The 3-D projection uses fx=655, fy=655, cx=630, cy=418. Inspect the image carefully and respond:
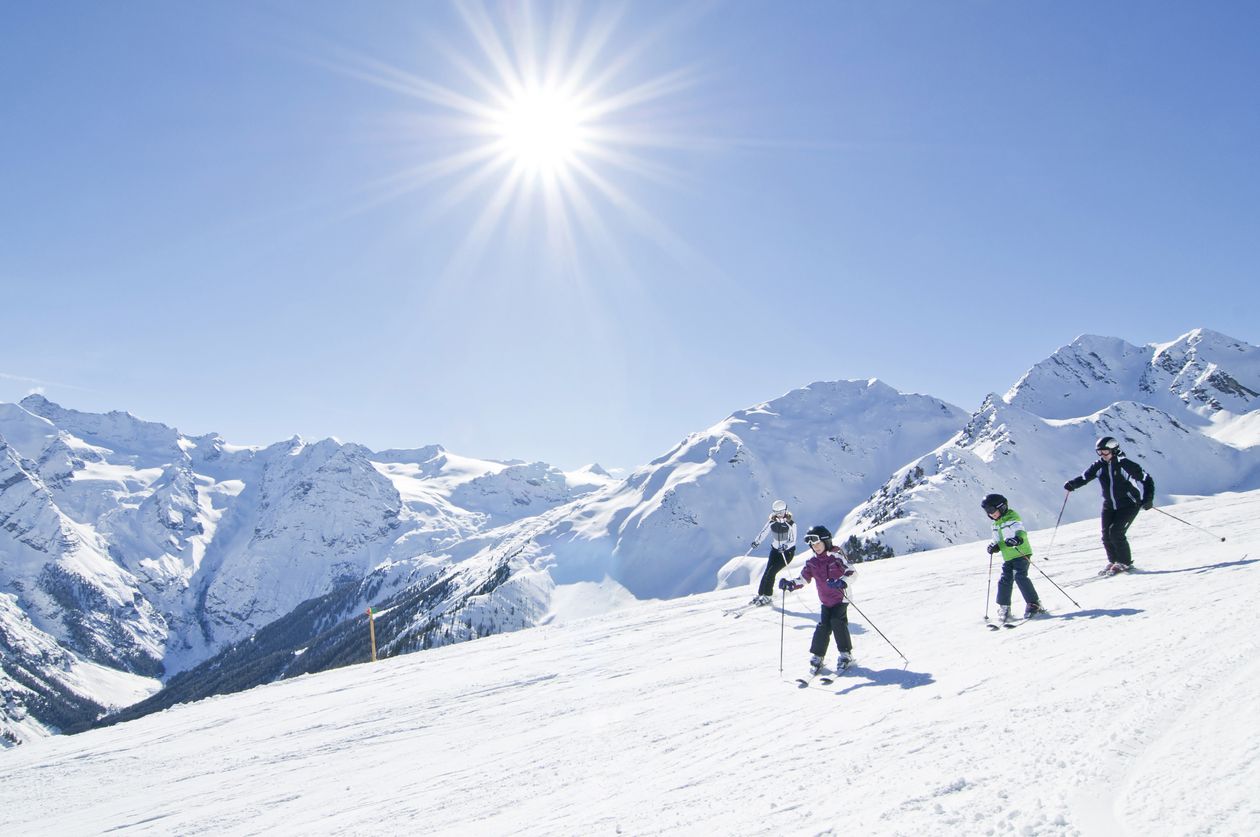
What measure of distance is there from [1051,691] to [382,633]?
210 meters

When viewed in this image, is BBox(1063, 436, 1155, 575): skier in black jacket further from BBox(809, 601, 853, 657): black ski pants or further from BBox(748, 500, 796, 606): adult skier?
BBox(809, 601, 853, 657): black ski pants

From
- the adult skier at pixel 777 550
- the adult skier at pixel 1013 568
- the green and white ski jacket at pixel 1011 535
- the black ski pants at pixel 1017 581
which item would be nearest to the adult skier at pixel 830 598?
the adult skier at pixel 1013 568

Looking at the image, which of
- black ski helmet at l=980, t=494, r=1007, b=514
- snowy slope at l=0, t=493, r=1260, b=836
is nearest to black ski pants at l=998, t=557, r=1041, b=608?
snowy slope at l=0, t=493, r=1260, b=836

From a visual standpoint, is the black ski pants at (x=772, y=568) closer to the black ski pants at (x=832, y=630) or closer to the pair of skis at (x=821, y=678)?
the black ski pants at (x=832, y=630)

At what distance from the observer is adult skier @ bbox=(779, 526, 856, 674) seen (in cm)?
944

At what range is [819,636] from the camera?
9609 millimetres

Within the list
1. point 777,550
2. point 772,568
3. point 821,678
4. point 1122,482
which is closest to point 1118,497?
point 1122,482

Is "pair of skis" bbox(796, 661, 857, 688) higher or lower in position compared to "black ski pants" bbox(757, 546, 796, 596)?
lower

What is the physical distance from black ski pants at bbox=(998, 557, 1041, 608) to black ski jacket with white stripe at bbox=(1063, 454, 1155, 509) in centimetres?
334

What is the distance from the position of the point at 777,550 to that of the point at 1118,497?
678 cm

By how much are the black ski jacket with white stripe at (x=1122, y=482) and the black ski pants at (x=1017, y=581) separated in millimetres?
3336

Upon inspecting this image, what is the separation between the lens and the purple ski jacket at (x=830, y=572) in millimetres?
9609

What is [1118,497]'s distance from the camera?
1272 centimetres

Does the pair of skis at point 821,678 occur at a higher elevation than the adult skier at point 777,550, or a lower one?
lower
